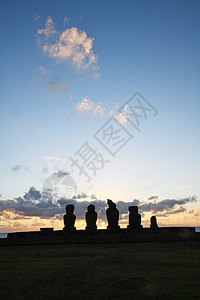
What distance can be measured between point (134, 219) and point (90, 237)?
6.09 metres

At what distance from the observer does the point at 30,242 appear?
70.9 ft

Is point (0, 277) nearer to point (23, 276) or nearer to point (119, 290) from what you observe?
point (23, 276)

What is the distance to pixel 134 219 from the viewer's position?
26.1 meters

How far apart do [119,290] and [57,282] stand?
167cm

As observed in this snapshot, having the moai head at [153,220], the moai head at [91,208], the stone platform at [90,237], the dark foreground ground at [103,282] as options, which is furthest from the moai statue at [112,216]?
the dark foreground ground at [103,282]

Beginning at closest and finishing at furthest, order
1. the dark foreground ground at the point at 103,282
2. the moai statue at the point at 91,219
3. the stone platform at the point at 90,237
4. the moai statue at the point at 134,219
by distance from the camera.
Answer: the dark foreground ground at the point at 103,282 < the stone platform at the point at 90,237 < the moai statue at the point at 91,219 < the moai statue at the point at 134,219

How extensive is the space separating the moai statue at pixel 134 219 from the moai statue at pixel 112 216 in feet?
4.48

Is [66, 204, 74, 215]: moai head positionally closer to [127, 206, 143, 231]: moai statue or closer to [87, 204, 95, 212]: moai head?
[87, 204, 95, 212]: moai head

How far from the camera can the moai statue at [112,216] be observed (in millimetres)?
25433

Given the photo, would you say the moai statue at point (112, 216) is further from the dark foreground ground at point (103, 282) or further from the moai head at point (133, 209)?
the dark foreground ground at point (103, 282)

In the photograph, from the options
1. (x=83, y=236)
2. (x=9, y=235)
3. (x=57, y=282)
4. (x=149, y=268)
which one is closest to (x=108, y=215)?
(x=83, y=236)

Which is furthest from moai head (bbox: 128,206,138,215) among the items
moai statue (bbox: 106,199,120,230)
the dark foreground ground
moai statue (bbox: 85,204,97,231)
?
the dark foreground ground

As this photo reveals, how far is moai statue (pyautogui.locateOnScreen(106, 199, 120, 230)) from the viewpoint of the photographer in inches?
1001

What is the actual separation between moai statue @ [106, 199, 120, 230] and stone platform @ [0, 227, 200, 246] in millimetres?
1185
